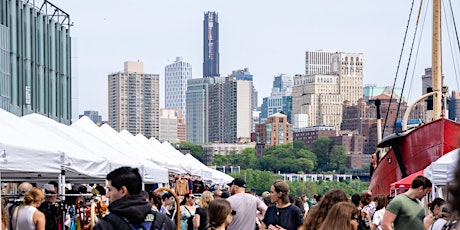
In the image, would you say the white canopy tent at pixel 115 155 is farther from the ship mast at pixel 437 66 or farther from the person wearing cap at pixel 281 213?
the ship mast at pixel 437 66

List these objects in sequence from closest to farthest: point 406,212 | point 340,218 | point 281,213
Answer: point 340,218
point 406,212
point 281,213

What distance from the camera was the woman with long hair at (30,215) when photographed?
11000 millimetres

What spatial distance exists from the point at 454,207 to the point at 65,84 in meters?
63.1

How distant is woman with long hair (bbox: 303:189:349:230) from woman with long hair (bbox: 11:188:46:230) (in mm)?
3488

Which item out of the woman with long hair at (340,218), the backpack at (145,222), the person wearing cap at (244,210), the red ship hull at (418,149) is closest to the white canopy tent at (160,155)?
the red ship hull at (418,149)

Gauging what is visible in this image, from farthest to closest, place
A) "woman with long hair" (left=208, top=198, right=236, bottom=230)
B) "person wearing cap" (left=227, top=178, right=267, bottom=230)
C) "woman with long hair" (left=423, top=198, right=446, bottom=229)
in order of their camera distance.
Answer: "person wearing cap" (left=227, top=178, right=267, bottom=230), "woman with long hair" (left=423, top=198, right=446, bottom=229), "woman with long hair" (left=208, top=198, right=236, bottom=230)

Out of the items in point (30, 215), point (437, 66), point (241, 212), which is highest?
point (437, 66)

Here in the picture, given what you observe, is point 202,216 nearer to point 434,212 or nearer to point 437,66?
point 434,212

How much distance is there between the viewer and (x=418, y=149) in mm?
29625

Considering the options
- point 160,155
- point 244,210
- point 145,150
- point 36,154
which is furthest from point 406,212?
point 160,155

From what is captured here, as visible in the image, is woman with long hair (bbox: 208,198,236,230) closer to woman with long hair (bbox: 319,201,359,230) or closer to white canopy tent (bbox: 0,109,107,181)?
woman with long hair (bbox: 319,201,359,230)

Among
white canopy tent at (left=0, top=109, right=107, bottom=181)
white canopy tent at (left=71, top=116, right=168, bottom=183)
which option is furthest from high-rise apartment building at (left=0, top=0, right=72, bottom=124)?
white canopy tent at (left=0, top=109, right=107, bottom=181)

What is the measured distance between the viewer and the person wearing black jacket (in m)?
6.81

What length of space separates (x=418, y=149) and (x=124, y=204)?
23.5m
